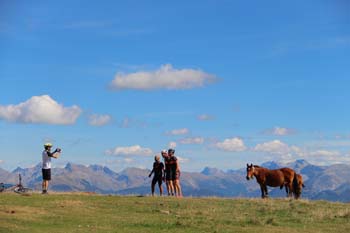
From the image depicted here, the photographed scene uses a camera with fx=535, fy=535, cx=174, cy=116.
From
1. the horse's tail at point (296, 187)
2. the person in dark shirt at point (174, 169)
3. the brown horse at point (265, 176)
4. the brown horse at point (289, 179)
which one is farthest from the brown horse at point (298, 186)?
the person in dark shirt at point (174, 169)

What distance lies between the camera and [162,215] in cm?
2283

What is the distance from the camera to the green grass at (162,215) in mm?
Result: 19609

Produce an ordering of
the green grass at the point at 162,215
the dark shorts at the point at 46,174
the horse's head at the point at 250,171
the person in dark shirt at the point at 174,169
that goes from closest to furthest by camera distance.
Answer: the green grass at the point at 162,215, the dark shorts at the point at 46,174, the person in dark shirt at the point at 174,169, the horse's head at the point at 250,171

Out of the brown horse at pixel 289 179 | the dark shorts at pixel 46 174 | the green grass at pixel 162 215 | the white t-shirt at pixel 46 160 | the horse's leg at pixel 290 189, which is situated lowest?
the green grass at pixel 162 215

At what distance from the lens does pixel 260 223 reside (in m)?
21.2

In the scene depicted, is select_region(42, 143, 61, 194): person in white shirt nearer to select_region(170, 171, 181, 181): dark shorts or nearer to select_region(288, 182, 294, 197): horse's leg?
select_region(170, 171, 181, 181): dark shorts

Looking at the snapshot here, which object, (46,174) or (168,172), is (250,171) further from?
(46,174)

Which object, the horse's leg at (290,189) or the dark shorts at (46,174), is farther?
the horse's leg at (290,189)

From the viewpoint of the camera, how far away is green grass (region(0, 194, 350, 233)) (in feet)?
64.3

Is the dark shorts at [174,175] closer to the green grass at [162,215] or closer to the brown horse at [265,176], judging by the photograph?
the green grass at [162,215]

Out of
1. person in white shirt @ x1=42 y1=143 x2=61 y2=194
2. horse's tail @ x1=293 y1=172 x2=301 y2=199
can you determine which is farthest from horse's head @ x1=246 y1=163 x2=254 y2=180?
person in white shirt @ x1=42 y1=143 x2=61 y2=194

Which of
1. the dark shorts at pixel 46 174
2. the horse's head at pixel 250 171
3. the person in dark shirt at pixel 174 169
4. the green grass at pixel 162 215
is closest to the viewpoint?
the green grass at pixel 162 215

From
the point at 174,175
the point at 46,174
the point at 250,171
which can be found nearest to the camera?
the point at 46,174

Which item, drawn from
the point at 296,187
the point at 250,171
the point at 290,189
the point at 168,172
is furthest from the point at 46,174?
the point at 296,187
